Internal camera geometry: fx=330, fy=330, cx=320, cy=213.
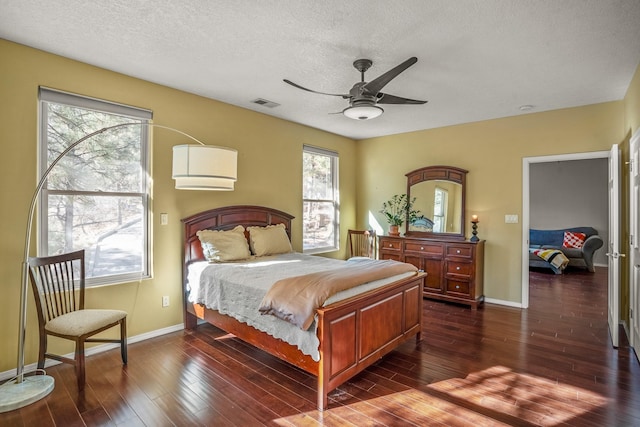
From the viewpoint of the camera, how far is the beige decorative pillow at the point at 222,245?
12.1 feet

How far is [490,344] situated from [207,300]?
293 centimetres

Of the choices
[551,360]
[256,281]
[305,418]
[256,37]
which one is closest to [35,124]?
[256,37]

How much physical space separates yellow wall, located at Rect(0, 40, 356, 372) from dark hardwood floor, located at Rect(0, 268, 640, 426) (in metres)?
0.48

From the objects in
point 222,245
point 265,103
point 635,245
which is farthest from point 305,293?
point 635,245

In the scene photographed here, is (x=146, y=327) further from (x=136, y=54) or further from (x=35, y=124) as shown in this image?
(x=136, y=54)

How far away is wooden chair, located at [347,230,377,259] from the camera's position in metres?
5.92

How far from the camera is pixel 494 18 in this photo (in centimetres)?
234

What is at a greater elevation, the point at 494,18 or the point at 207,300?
the point at 494,18

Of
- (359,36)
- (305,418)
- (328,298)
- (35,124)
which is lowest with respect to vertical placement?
(305,418)

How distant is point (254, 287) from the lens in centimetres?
279

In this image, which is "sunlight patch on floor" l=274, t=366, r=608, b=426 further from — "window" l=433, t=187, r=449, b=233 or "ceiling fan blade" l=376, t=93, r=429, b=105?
"window" l=433, t=187, r=449, b=233

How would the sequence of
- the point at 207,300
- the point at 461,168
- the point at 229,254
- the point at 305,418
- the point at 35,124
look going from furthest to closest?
the point at 461,168 < the point at 229,254 < the point at 207,300 < the point at 35,124 < the point at 305,418

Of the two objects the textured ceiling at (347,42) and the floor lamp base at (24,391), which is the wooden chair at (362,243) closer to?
the textured ceiling at (347,42)

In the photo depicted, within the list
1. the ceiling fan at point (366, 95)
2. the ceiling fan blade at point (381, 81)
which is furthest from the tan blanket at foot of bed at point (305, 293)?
the ceiling fan blade at point (381, 81)
